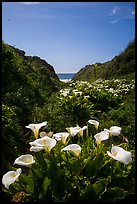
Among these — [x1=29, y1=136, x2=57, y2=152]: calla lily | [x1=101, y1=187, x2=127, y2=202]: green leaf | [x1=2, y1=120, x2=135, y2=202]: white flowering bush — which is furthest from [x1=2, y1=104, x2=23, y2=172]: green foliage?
[x1=101, y1=187, x2=127, y2=202]: green leaf

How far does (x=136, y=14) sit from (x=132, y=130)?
2.42 metres

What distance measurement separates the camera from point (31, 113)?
260 inches

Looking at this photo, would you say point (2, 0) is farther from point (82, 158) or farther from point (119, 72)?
point (119, 72)

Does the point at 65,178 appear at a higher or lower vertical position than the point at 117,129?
lower

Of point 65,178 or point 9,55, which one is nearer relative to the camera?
point 65,178

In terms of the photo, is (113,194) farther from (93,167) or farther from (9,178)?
(9,178)

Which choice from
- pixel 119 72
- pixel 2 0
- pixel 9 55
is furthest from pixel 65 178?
pixel 119 72

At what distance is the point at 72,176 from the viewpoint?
8.13 feet

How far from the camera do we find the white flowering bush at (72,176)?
2.35 metres

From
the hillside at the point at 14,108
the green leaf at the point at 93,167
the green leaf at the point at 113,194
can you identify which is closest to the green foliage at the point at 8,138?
the hillside at the point at 14,108

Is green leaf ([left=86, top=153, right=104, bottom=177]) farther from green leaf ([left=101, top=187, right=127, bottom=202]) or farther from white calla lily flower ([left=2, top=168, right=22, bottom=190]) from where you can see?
white calla lily flower ([left=2, top=168, right=22, bottom=190])

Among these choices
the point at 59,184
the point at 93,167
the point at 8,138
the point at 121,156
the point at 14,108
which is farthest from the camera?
the point at 14,108

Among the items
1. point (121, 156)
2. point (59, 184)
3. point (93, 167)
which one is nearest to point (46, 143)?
point (59, 184)

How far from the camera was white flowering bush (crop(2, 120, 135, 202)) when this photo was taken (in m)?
2.35
